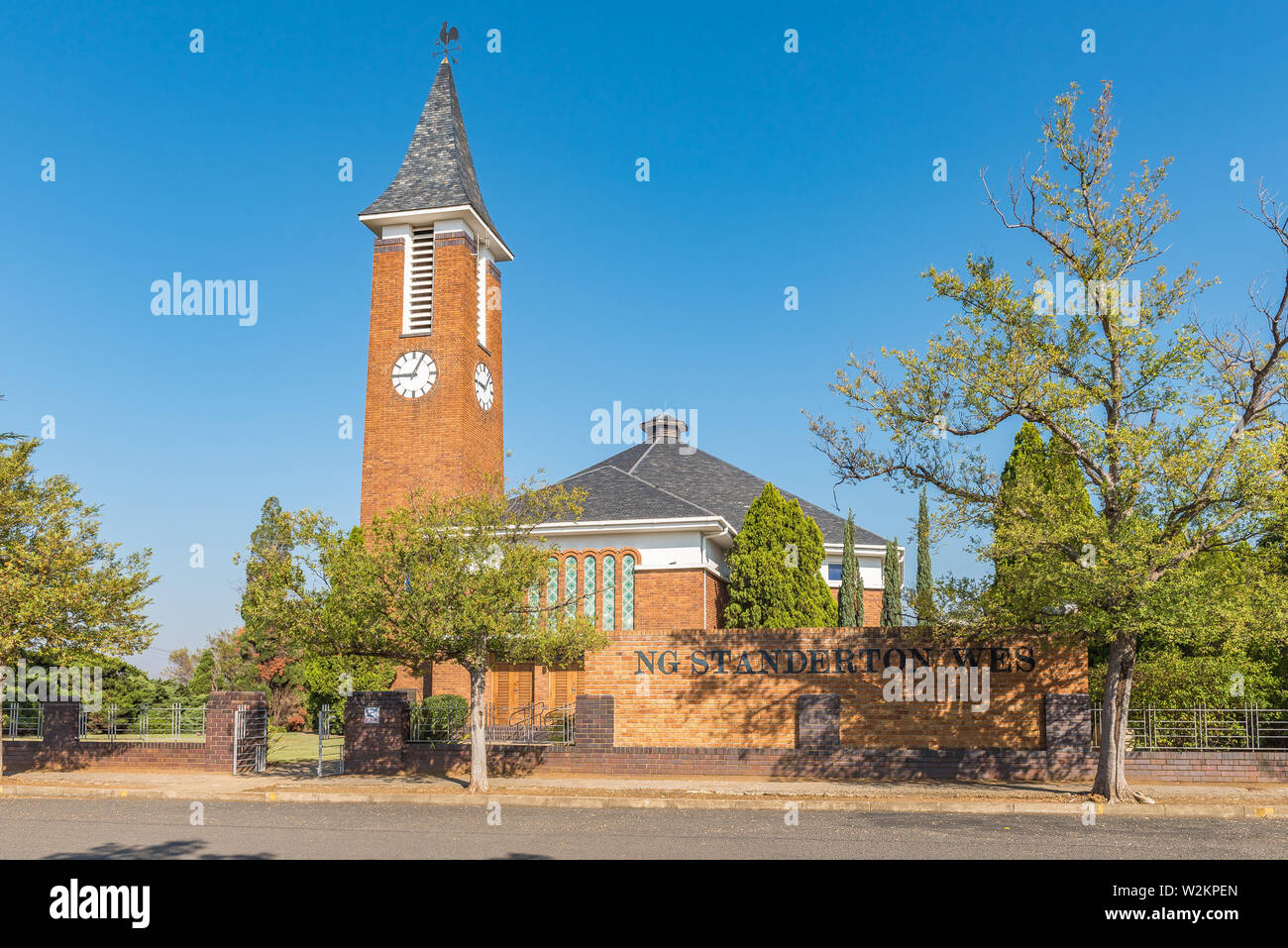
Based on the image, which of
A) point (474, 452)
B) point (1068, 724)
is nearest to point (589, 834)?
point (1068, 724)

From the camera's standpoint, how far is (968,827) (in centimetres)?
1352

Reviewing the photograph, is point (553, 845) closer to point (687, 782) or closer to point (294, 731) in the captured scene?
point (687, 782)

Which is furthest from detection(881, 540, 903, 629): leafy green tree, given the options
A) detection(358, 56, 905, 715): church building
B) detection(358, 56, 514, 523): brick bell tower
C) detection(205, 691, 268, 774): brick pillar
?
detection(205, 691, 268, 774): brick pillar

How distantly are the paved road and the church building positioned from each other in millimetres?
10680

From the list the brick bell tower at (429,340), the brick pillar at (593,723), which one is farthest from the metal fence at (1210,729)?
the brick bell tower at (429,340)

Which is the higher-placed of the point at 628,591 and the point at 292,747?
the point at 628,591

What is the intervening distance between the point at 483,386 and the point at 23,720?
15.4 metres

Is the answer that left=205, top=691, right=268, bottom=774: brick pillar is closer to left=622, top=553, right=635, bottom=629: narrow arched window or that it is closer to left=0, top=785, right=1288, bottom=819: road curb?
left=0, top=785, right=1288, bottom=819: road curb

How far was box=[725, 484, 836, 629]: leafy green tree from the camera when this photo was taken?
2739 centimetres

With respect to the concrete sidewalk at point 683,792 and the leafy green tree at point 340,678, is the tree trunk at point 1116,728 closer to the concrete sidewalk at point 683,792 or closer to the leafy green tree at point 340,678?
the concrete sidewalk at point 683,792

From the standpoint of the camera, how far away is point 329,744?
2905cm

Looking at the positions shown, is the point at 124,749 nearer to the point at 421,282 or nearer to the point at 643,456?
the point at 421,282

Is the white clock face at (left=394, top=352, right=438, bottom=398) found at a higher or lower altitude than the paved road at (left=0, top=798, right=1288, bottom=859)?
higher
